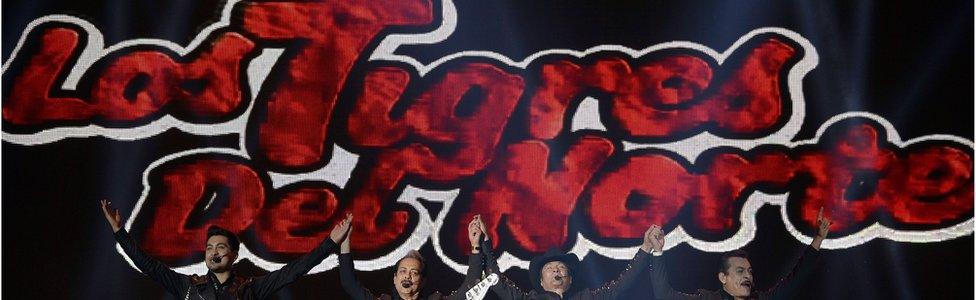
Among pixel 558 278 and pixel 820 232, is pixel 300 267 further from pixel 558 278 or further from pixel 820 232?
pixel 820 232

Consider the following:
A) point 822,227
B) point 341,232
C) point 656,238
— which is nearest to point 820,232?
point 822,227

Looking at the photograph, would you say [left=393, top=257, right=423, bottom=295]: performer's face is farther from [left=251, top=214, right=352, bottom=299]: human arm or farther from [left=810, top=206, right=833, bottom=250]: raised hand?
[left=810, top=206, right=833, bottom=250]: raised hand

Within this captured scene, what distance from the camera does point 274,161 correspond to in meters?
6.28

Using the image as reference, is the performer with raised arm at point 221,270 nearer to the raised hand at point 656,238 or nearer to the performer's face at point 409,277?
the performer's face at point 409,277

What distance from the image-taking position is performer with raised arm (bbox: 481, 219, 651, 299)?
546 cm

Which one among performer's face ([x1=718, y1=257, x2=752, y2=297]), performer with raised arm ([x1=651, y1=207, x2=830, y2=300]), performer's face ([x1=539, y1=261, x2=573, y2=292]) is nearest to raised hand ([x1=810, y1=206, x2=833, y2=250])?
performer with raised arm ([x1=651, y1=207, x2=830, y2=300])

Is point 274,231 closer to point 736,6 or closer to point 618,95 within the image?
point 618,95

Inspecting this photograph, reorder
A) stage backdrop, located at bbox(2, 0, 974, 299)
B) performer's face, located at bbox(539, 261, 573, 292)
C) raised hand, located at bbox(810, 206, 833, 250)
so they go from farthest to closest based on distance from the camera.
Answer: stage backdrop, located at bbox(2, 0, 974, 299), raised hand, located at bbox(810, 206, 833, 250), performer's face, located at bbox(539, 261, 573, 292)

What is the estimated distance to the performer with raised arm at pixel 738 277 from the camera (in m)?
5.51

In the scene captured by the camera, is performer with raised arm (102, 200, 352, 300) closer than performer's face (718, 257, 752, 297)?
Yes

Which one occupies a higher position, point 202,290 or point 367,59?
point 367,59

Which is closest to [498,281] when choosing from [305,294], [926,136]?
[305,294]

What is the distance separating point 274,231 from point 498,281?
3.98 ft

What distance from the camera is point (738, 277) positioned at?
5.50 meters
